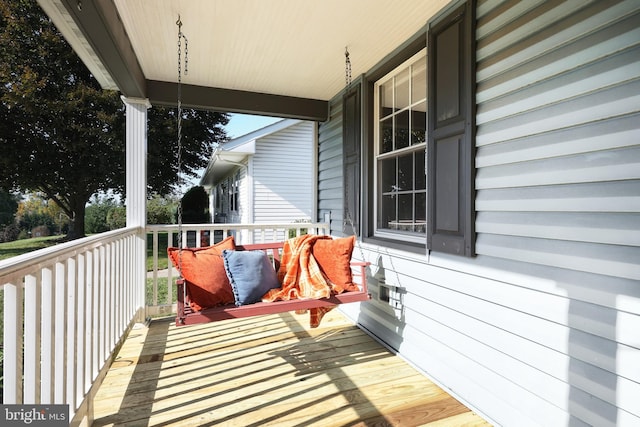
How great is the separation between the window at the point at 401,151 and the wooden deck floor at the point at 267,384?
1.05 meters

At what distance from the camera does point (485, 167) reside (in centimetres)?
193

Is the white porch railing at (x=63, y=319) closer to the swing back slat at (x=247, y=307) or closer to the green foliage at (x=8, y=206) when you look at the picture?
the swing back slat at (x=247, y=307)

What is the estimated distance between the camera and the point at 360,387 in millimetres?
2221

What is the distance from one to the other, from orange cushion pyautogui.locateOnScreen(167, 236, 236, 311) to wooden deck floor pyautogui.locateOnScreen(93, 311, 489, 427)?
53 centimetres

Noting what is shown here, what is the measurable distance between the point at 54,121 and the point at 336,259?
10104 millimetres

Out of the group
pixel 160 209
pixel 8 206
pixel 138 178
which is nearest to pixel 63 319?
pixel 138 178

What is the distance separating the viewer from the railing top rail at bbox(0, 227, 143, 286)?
113 centimetres

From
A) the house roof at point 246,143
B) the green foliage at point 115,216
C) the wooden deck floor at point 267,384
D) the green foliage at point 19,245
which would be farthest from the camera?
the green foliage at point 115,216

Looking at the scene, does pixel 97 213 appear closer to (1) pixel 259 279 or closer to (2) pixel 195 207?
(2) pixel 195 207

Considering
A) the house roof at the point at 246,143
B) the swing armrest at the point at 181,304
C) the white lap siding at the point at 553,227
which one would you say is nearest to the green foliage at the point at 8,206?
the house roof at the point at 246,143

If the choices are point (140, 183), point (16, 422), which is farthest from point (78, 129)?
point (16, 422)

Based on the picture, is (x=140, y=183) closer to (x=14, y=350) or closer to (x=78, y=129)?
(x=14, y=350)

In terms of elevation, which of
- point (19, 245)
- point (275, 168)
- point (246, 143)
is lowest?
point (19, 245)

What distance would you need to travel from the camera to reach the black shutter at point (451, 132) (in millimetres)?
2010
